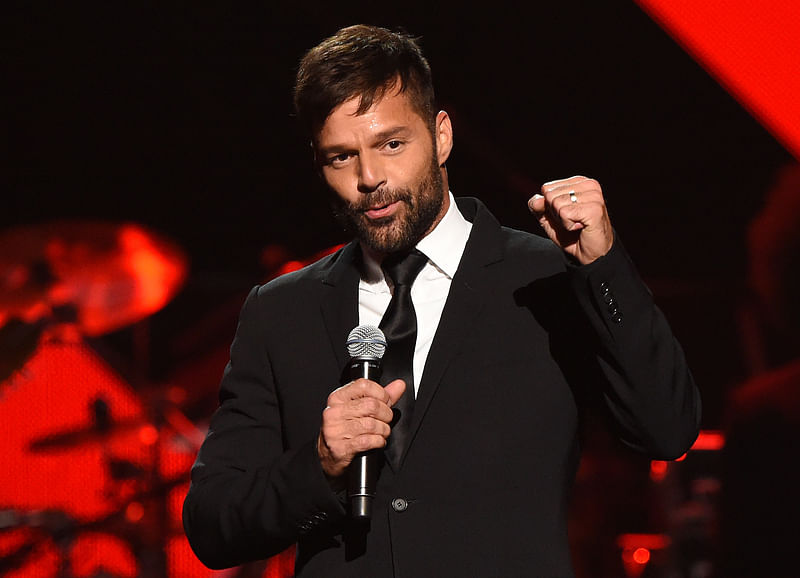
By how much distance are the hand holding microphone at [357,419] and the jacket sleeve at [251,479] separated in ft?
0.21

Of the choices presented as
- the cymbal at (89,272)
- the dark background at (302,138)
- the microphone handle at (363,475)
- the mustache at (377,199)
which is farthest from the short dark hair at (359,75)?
the cymbal at (89,272)

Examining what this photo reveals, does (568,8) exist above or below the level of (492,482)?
above

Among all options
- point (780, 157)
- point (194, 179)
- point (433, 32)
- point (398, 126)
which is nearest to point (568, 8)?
point (433, 32)

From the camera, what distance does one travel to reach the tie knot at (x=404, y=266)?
5.58 feet

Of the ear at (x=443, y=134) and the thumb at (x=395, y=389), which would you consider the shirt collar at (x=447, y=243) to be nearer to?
the ear at (x=443, y=134)

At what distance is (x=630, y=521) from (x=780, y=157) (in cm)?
163

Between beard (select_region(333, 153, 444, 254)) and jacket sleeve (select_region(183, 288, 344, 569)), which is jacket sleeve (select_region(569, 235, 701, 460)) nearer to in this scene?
beard (select_region(333, 153, 444, 254))

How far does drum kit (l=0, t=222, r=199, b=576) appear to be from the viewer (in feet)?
12.8

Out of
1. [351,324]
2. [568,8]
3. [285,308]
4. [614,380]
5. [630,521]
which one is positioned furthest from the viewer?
[630,521]

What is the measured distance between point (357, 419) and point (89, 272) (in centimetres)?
308

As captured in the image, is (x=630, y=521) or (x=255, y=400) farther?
(x=630, y=521)

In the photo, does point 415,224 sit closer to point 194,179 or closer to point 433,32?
point 433,32

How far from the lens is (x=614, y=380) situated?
1.43 m

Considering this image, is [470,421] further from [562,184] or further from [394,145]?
[394,145]
